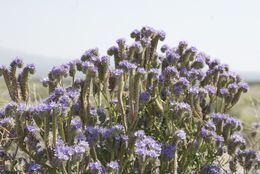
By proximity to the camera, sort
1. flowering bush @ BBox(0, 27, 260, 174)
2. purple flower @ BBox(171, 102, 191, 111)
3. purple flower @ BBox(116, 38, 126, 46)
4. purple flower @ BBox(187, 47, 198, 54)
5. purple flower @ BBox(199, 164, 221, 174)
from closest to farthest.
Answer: flowering bush @ BBox(0, 27, 260, 174) → purple flower @ BBox(171, 102, 191, 111) → purple flower @ BBox(199, 164, 221, 174) → purple flower @ BBox(116, 38, 126, 46) → purple flower @ BBox(187, 47, 198, 54)

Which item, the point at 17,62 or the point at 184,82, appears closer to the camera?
the point at 184,82

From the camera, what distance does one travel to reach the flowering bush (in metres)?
3.51

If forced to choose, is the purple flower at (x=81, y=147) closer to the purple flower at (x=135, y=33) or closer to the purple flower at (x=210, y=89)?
the purple flower at (x=210, y=89)

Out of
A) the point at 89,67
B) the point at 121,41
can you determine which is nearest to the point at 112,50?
the point at 121,41

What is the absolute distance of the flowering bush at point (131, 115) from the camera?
11.5 ft

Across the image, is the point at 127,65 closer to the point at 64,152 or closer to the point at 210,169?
the point at 64,152

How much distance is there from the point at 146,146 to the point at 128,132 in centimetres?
32

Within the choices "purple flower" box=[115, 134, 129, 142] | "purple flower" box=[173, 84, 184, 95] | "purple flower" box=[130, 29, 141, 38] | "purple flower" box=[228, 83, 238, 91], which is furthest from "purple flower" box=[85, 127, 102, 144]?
"purple flower" box=[228, 83, 238, 91]

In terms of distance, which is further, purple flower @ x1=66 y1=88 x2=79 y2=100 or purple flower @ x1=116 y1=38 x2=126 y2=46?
purple flower @ x1=116 y1=38 x2=126 y2=46

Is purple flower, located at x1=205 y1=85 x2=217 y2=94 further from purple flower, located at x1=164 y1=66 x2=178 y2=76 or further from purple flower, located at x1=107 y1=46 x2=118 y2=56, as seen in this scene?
purple flower, located at x1=107 y1=46 x2=118 y2=56

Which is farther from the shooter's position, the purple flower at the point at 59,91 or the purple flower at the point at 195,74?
the purple flower at the point at 195,74

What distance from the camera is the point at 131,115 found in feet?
12.3

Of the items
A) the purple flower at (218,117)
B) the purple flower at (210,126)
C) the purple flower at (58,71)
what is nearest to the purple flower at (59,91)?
the purple flower at (58,71)

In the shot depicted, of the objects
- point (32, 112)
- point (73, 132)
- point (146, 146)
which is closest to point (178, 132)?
point (146, 146)
